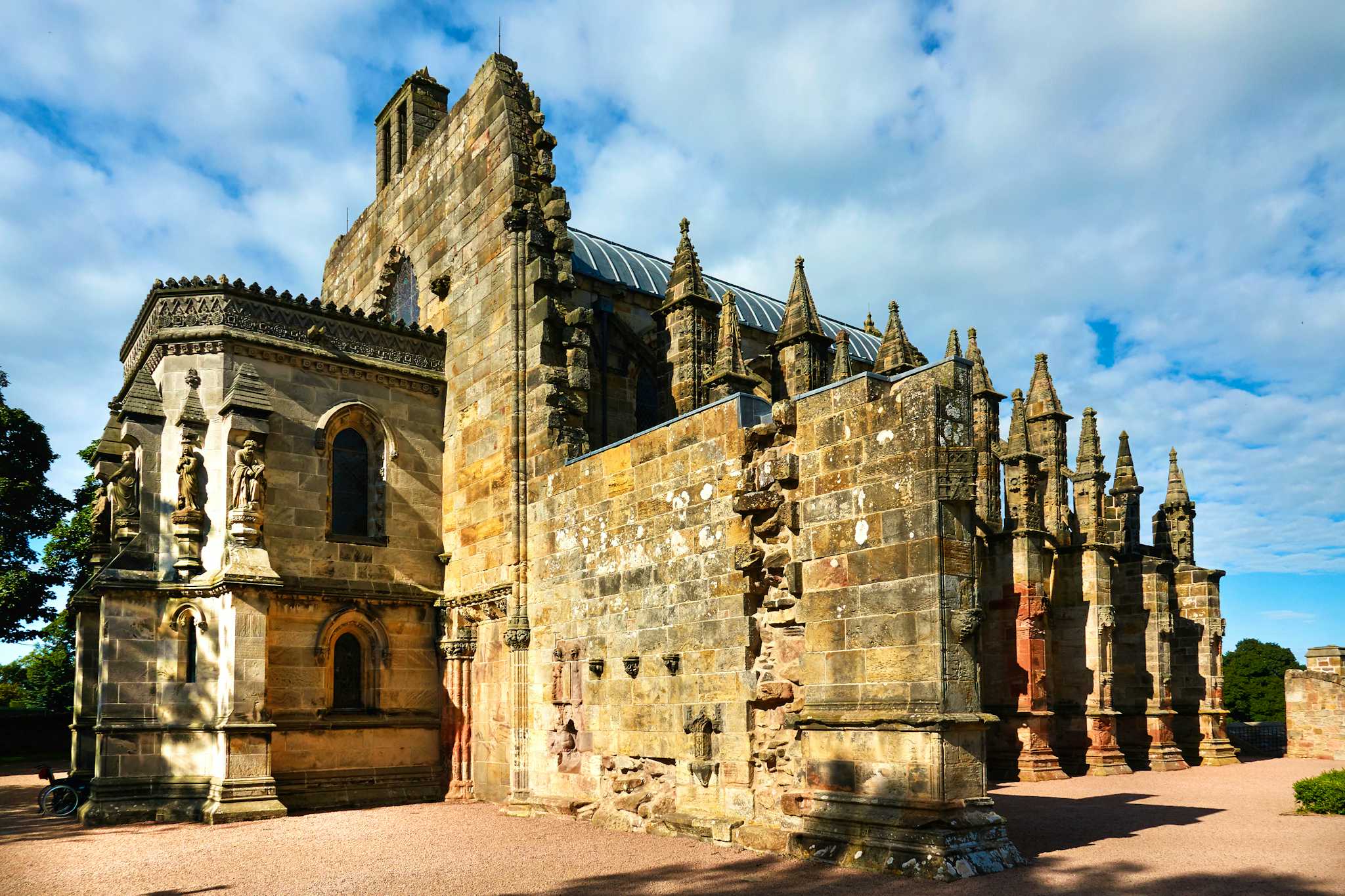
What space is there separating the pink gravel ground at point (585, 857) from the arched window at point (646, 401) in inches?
328

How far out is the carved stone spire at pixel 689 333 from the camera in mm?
18359

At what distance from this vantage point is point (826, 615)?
10.0 m

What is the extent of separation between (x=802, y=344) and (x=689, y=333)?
1987mm

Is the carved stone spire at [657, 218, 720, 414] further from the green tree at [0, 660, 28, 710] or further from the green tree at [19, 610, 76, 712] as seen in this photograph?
the green tree at [0, 660, 28, 710]

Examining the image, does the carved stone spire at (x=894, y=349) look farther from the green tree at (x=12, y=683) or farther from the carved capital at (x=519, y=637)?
the green tree at (x=12, y=683)

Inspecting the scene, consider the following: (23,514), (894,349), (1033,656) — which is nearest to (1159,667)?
(1033,656)

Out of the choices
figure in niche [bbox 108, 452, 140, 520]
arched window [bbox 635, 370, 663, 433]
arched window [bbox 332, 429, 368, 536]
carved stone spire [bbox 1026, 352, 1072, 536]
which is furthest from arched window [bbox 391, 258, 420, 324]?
carved stone spire [bbox 1026, 352, 1072, 536]

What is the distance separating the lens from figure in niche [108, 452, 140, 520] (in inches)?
613

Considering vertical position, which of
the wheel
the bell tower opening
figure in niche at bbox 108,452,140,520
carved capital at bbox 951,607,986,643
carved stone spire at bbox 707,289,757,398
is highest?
the bell tower opening

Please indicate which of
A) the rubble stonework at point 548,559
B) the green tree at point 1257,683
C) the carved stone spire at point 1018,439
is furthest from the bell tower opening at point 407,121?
the green tree at point 1257,683

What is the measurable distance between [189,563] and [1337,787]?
15.2m

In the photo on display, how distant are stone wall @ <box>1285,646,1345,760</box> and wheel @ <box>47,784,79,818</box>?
2500 cm

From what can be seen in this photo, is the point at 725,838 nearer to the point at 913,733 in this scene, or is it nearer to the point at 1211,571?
the point at 913,733

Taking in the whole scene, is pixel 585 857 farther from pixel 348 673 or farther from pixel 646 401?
pixel 646 401
